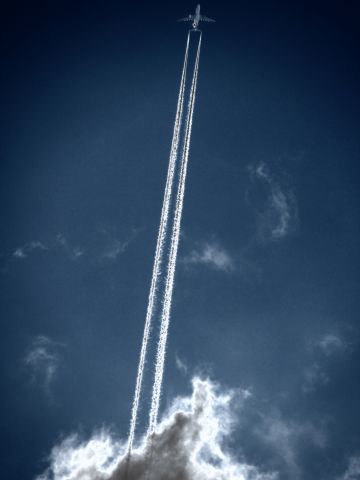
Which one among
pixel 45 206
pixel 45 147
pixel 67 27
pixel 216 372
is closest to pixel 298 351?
pixel 216 372

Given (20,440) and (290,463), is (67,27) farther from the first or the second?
(290,463)

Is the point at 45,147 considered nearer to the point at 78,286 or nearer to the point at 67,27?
the point at 78,286

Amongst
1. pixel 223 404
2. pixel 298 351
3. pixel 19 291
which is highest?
pixel 19 291

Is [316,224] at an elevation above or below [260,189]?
below

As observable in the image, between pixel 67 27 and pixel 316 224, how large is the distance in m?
156

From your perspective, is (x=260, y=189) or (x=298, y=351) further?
(x=260, y=189)

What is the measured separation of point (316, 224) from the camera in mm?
111750

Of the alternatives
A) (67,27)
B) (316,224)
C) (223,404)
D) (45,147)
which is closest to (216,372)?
(223,404)

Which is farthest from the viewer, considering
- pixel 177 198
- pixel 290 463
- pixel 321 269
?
pixel 321 269

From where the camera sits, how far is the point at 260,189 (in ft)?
385

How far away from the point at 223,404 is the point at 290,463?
18977 millimetres

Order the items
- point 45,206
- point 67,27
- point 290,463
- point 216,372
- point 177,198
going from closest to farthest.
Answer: point 290,463 → point 216,372 → point 177,198 → point 45,206 → point 67,27

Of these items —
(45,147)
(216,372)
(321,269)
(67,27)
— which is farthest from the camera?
(67,27)

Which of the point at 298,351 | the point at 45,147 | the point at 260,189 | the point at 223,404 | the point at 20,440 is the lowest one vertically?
the point at 20,440
